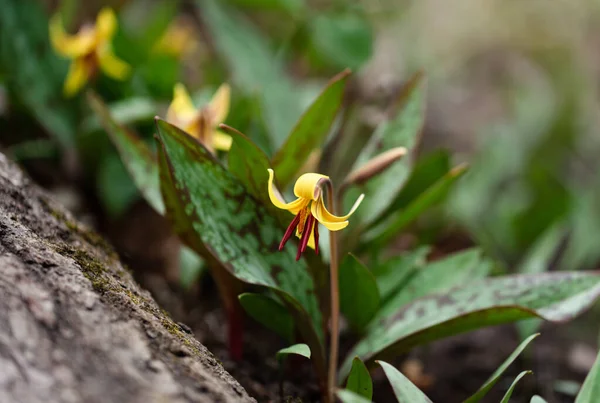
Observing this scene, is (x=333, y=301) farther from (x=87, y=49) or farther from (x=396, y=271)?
(x=87, y=49)

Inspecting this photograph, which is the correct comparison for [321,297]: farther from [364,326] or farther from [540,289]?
[540,289]

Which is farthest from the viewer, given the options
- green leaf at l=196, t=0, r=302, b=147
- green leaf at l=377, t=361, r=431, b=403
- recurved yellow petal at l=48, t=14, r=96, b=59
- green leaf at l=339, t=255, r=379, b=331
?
green leaf at l=196, t=0, r=302, b=147

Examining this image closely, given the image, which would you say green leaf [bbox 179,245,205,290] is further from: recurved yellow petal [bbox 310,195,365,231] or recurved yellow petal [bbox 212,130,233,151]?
recurved yellow petal [bbox 310,195,365,231]

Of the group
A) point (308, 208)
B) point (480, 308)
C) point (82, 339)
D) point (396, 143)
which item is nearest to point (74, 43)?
point (396, 143)

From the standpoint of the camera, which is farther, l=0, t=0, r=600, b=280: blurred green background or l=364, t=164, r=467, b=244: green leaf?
l=0, t=0, r=600, b=280: blurred green background

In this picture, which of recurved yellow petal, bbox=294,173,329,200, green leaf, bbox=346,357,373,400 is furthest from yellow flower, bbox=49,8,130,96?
green leaf, bbox=346,357,373,400

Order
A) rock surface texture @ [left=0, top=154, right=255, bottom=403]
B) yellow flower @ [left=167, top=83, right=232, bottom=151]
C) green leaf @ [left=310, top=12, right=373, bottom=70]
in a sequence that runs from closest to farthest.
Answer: rock surface texture @ [left=0, top=154, right=255, bottom=403]
yellow flower @ [left=167, top=83, right=232, bottom=151]
green leaf @ [left=310, top=12, right=373, bottom=70]

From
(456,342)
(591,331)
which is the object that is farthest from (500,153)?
(456,342)
